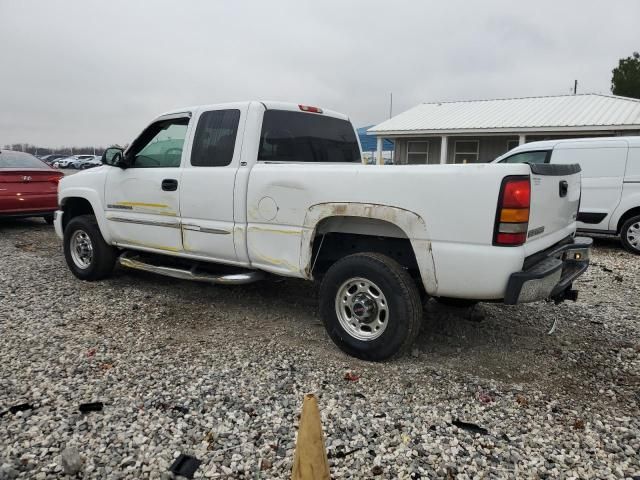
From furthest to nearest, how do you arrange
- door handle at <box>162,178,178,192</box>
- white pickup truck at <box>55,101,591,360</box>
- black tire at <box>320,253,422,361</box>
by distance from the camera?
1. door handle at <box>162,178,178,192</box>
2. black tire at <box>320,253,422,361</box>
3. white pickup truck at <box>55,101,591,360</box>

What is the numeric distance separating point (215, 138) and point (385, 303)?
224cm

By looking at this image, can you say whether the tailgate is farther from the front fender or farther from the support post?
the support post

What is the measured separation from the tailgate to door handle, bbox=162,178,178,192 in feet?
10.4

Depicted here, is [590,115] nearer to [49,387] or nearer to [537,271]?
[537,271]

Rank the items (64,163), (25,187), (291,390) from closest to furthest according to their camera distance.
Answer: (291,390)
(25,187)
(64,163)

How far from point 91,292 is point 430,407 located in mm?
4076

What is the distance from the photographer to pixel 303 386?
10.8 ft

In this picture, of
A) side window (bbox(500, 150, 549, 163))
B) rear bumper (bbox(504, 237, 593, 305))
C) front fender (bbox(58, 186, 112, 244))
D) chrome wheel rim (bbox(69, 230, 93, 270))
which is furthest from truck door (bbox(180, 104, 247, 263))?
side window (bbox(500, 150, 549, 163))

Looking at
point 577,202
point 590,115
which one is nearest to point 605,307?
point 577,202

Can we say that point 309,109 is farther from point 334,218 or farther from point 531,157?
point 531,157

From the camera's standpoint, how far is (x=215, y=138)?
4.48m

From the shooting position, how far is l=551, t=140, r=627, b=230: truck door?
25.9 ft

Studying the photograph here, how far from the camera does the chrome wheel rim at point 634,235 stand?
7855 mm

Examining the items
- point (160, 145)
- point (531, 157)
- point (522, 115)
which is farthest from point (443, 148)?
point (160, 145)
